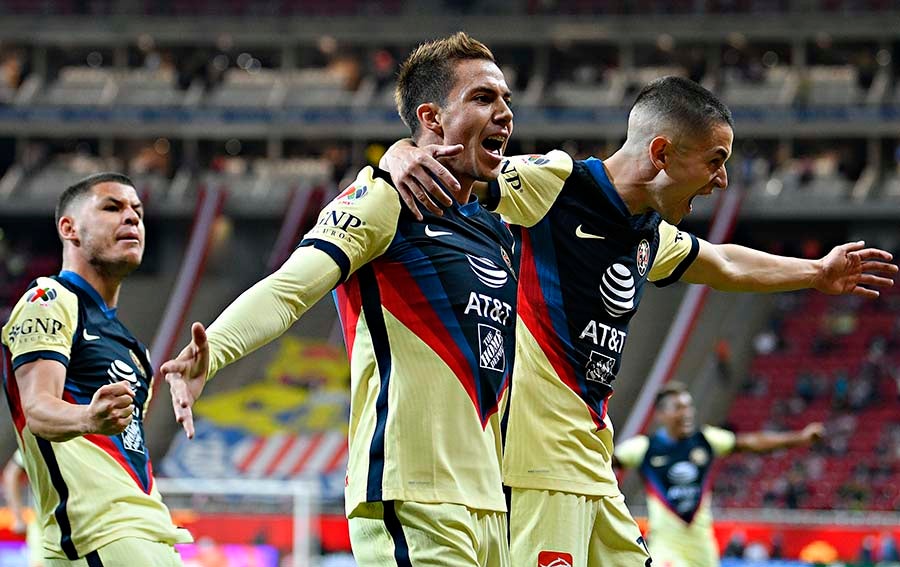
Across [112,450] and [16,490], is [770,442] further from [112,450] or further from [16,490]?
[112,450]

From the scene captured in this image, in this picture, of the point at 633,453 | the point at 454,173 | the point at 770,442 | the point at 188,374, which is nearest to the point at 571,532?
the point at 454,173

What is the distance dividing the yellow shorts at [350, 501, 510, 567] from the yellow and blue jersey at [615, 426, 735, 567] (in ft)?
23.8

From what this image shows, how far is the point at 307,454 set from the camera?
3170 centimetres

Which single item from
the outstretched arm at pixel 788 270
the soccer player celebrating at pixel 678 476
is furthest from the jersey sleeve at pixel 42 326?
the soccer player celebrating at pixel 678 476

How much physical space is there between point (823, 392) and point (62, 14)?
82.1 ft

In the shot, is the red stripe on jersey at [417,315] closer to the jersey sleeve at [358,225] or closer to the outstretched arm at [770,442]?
the jersey sleeve at [358,225]

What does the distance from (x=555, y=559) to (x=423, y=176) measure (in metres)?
1.78

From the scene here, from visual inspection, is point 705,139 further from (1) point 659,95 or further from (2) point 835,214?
(2) point 835,214

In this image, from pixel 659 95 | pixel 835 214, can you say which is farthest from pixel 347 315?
pixel 835 214

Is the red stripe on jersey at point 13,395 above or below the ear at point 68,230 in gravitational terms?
below

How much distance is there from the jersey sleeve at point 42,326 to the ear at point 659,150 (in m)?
2.45

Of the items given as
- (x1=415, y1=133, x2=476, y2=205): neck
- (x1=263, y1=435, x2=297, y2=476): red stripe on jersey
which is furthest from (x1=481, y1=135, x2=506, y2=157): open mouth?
(x1=263, y1=435, x2=297, y2=476): red stripe on jersey

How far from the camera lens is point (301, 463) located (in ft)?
103

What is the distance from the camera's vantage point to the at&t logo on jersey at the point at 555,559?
5.47 m
